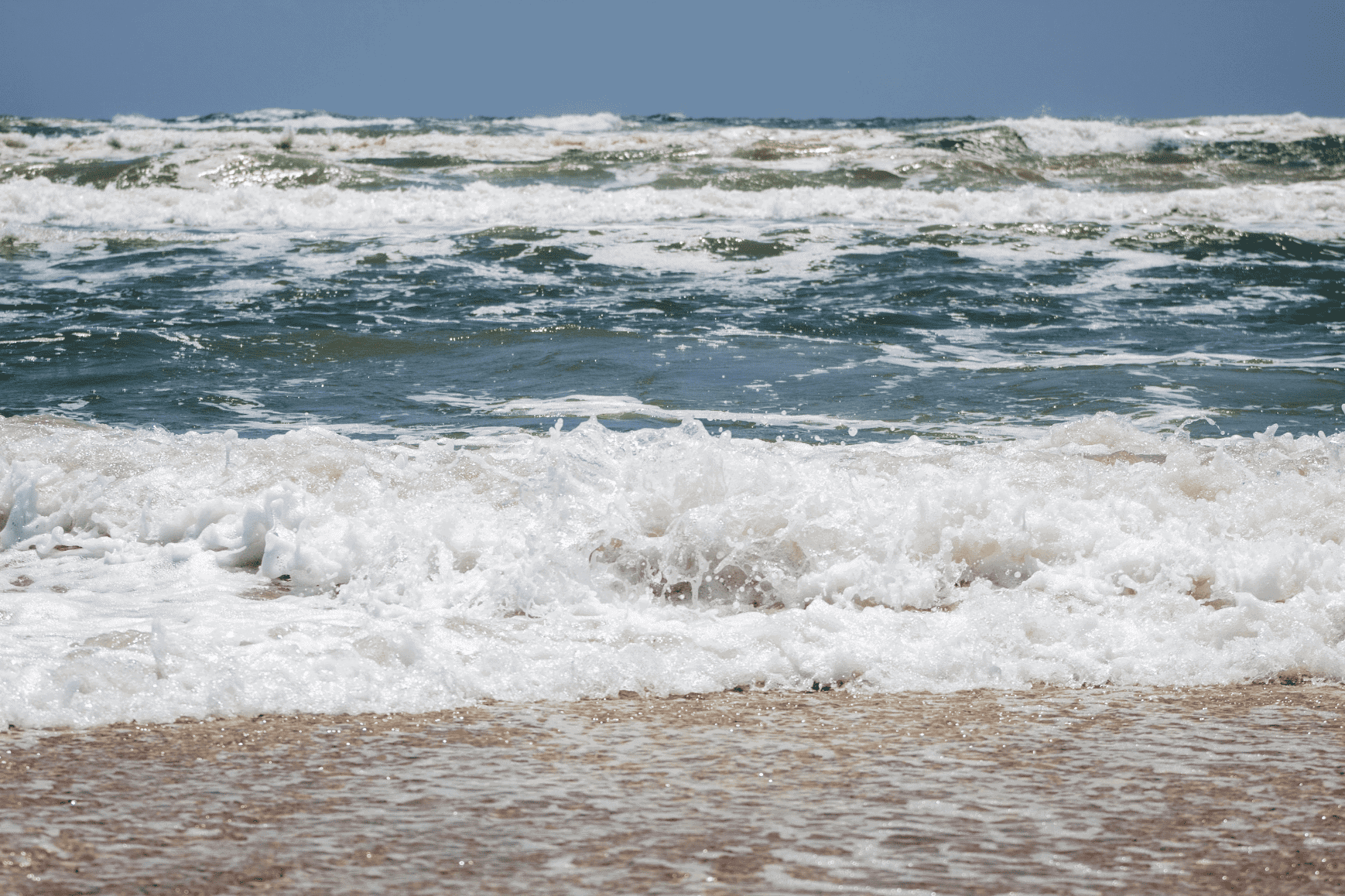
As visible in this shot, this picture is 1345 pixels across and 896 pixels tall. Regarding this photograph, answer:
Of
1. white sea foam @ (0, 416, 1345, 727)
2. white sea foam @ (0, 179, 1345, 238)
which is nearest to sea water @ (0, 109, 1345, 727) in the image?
white sea foam @ (0, 416, 1345, 727)

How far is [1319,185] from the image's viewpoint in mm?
17344

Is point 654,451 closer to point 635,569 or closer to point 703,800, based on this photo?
point 635,569

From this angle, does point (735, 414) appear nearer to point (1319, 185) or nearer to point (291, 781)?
point (291, 781)

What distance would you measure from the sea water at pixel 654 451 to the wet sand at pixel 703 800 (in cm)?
21

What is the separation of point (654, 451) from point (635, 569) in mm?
570

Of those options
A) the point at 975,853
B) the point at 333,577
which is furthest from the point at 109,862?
the point at 333,577

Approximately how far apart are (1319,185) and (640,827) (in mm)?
19001

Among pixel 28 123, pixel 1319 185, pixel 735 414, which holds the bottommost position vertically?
pixel 735 414

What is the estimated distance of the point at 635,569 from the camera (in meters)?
3.43

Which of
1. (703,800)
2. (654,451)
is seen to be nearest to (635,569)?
(654,451)

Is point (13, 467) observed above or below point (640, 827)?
above

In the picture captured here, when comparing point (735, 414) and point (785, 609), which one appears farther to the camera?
point (735, 414)

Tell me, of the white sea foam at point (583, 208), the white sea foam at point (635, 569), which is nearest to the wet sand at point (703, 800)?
the white sea foam at point (635, 569)

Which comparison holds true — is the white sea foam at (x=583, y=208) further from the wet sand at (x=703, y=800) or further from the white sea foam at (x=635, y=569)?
the wet sand at (x=703, y=800)
